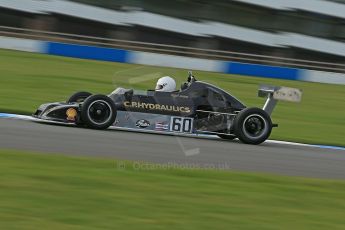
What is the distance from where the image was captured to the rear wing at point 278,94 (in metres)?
11.0

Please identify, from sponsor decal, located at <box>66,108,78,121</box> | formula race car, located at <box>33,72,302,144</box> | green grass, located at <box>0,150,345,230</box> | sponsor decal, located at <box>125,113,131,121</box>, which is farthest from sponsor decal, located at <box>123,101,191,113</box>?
green grass, located at <box>0,150,345,230</box>

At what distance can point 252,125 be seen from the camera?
434 inches

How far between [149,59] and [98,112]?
38.2 ft

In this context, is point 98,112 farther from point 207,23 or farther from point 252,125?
point 207,23

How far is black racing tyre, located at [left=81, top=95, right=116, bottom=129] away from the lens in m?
10.2

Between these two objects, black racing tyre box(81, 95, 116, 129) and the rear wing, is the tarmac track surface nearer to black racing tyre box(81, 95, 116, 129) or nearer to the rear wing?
black racing tyre box(81, 95, 116, 129)

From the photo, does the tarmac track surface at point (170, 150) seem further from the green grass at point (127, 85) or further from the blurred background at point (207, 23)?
the blurred background at point (207, 23)

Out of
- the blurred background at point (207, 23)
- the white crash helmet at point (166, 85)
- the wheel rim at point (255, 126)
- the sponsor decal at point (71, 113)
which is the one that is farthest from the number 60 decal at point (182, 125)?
the blurred background at point (207, 23)

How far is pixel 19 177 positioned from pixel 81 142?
2.48 m

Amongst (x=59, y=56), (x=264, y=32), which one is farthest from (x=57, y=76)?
(x=264, y=32)

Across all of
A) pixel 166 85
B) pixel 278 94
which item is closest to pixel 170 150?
pixel 166 85

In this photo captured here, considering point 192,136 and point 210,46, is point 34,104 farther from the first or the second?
point 210,46

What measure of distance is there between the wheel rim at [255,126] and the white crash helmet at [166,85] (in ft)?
4.05

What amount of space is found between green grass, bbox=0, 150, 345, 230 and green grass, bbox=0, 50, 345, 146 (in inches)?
138
